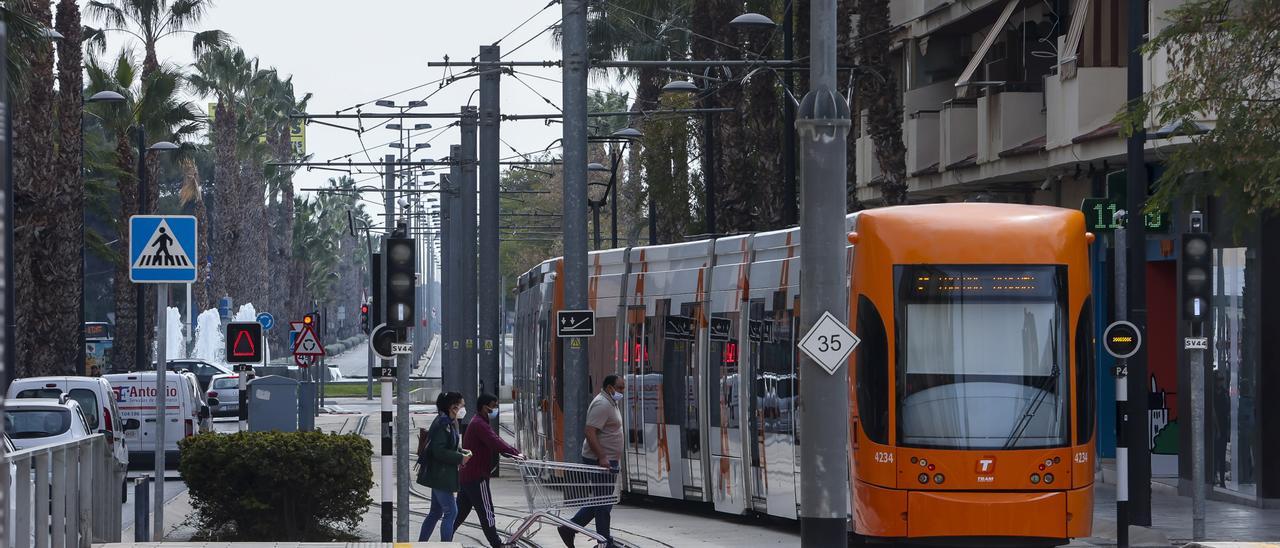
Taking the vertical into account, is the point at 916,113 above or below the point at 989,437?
above

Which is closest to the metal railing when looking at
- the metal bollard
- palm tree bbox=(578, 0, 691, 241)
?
the metal bollard

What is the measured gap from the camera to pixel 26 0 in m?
33.1

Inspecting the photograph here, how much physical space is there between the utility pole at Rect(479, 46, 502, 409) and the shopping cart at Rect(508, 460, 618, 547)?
12272 mm

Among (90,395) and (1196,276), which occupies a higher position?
(1196,276)

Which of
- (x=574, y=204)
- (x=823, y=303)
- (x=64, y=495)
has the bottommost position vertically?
(x=64, y=495)

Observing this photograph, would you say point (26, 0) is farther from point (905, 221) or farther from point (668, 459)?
point (905, 221)

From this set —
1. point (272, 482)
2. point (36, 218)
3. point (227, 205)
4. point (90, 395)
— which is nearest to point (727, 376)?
point (272, 482)

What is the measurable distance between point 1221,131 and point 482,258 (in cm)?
1737

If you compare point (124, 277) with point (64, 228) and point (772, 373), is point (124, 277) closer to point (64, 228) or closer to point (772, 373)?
point (64, 228)

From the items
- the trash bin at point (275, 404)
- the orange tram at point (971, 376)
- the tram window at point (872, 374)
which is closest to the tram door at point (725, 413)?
the orange tram at point (971, 376)

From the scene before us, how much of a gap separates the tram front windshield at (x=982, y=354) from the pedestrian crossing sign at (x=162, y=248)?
233 inches

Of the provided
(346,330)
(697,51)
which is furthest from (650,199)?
(346,330)

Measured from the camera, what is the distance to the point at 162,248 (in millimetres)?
16031

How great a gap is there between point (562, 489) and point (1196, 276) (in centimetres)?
588
